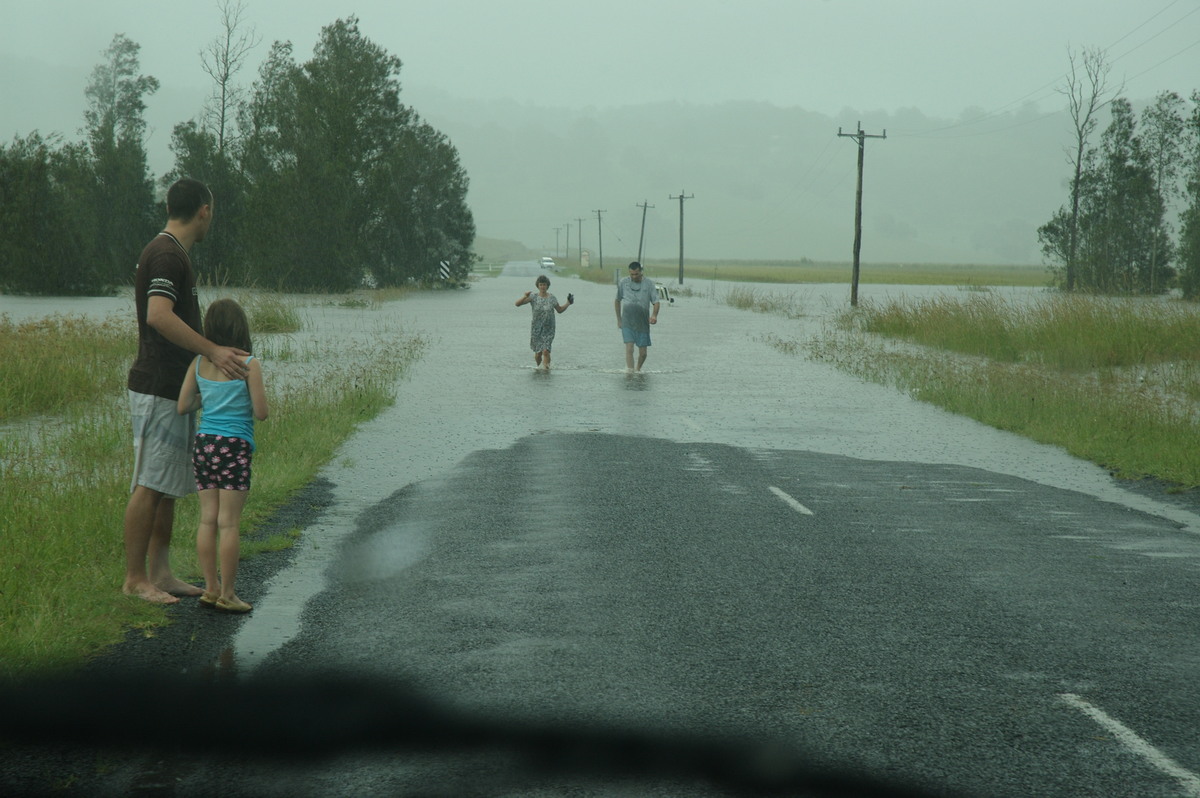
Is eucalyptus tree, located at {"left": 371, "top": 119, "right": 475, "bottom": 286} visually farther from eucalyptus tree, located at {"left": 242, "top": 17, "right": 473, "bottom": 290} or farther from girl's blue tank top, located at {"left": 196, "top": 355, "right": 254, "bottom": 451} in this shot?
girl's blue tank top, located at {"left": 196, "top": 355, "right": 254, "bottom": 451}

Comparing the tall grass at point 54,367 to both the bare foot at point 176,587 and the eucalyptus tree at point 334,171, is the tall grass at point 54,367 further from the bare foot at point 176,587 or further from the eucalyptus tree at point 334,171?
the eucalyptus tree at point 334,171

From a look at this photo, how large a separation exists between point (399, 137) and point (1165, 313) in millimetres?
53298

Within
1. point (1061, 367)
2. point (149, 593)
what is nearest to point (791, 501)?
point (149, 593)

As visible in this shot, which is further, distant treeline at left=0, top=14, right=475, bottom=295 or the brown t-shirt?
distant treeline at left=0, top=14, right=475, bottom=295

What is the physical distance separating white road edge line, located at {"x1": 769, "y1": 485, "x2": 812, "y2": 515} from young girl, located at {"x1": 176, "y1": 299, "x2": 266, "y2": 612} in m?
4.57

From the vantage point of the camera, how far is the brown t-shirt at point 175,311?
223 inches

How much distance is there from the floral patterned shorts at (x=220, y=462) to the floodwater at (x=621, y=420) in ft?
2.25

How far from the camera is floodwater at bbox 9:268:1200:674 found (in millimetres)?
8859

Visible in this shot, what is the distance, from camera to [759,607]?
6070mm

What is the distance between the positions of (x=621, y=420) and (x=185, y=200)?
9185 mm

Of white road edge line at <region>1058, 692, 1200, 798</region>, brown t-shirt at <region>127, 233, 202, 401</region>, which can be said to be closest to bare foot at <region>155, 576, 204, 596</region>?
brown t-shirt at <region>127, 233, 202, 401</region>

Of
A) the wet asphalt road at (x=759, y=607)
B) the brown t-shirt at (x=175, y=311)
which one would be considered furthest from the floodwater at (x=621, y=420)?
the brown t-shirt at (x=175, y=311)

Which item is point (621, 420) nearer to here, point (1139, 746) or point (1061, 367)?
point (1139, 746)

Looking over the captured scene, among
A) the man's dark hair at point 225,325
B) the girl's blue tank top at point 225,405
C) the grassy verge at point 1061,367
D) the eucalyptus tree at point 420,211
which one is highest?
the eucalyptus tree at point 420,211
